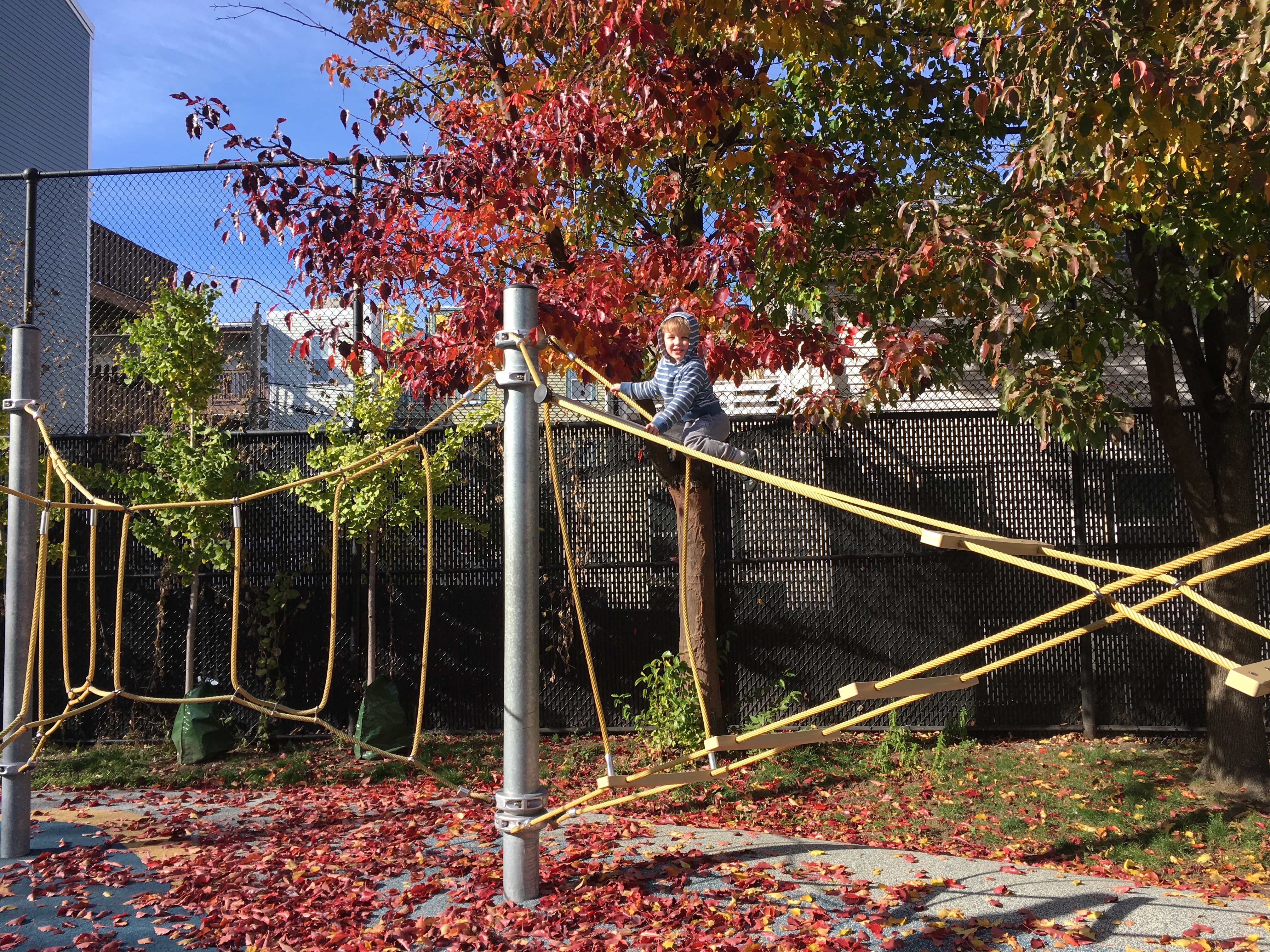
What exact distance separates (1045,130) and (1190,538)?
3.78 m

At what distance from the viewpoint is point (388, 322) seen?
25.8 feet

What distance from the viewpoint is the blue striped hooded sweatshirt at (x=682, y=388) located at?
4625 millimetres

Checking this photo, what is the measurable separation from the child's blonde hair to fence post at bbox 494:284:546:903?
758 mm

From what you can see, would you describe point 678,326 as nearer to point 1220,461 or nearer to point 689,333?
point 689,333

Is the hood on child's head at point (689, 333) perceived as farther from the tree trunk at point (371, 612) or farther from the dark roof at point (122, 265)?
the dark roof at point (122, 265)

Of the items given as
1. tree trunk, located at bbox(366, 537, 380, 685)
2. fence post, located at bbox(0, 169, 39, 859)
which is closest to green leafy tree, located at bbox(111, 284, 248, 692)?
tree trunk, located at bbox(366, 537, 380, 685)

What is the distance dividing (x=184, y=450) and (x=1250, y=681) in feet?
22.2

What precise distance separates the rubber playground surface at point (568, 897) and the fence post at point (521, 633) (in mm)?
221

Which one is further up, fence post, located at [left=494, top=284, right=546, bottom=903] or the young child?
the young child

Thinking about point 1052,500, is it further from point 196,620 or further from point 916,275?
point 196,620

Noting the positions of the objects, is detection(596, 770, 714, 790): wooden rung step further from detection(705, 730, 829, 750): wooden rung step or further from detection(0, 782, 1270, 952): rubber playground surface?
detection(0, 782, 1270, 952): rubber playground surface

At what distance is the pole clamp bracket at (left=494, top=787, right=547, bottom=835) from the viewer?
411 centimetres

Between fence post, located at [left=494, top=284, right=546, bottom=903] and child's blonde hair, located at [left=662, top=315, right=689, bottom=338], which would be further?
child's blonde hair, located at [left=662, top=315, right=689, bottom=338]

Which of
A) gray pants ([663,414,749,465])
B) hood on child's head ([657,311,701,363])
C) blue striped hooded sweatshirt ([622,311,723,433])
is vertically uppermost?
hood on child's head ([657,311,701,363])
